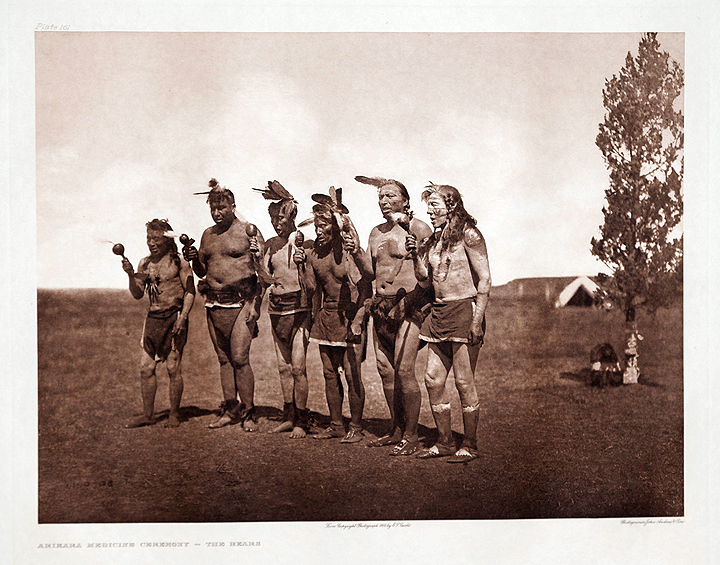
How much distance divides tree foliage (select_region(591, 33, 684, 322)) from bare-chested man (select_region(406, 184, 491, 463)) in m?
1.11

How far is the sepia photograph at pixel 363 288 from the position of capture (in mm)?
5523

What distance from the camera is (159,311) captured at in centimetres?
559

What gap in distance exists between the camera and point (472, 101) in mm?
5656

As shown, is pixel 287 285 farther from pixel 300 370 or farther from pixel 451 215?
pixel 451 215

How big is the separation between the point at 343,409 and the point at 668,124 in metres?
3.79

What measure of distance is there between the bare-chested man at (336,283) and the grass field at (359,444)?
0.15 m

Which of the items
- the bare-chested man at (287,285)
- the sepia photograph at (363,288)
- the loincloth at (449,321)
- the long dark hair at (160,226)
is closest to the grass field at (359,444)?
the sepia photograph at (363,288)

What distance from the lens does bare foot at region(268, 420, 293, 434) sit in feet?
18.4

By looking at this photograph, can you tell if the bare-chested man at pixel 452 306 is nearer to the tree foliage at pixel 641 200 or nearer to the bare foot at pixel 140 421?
the tree foliage at pixel 641 200

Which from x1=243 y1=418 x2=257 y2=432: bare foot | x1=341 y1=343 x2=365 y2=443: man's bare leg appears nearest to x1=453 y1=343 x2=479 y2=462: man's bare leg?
x1=341 y1=343 x2=365 y2=443: man's bare leg

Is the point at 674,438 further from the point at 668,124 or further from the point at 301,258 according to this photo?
the point at 301,258

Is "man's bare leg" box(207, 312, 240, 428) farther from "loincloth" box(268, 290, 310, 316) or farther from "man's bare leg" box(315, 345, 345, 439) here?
"man's bare leg" box(315, 345, 345, 439)

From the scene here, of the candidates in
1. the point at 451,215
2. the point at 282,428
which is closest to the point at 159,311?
the point at 282,428

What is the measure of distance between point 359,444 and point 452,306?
1.43 metres
